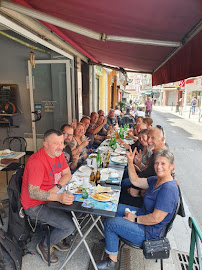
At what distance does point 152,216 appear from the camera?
1.90 m

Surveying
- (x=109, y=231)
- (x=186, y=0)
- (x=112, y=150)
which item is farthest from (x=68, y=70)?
(x=109, y=231)

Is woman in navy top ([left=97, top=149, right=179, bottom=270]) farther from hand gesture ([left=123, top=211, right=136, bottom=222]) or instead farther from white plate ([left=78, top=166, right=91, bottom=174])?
white plate ([left=78, top=166, right=91, bottom=174])

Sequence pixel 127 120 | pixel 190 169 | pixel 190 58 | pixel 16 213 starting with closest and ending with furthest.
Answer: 1. pixel 16 213
2. pixel 190 58
3. pixel 190 169
4. pixel 127 120

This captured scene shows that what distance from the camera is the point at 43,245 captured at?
2.34 meters

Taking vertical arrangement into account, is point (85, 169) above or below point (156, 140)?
below

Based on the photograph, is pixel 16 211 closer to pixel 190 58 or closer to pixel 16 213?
pixel 16 213

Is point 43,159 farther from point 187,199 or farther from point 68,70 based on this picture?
point 68,70

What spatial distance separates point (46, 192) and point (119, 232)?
898mm

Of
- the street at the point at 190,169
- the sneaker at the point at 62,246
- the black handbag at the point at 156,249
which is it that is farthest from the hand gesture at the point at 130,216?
the street at the point at 190,169

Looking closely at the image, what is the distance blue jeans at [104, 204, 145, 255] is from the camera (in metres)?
2.00

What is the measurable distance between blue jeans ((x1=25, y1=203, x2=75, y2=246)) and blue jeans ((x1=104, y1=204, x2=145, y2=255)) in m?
0.48

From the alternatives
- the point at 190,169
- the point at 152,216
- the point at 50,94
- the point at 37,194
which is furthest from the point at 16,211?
the point at 190,169

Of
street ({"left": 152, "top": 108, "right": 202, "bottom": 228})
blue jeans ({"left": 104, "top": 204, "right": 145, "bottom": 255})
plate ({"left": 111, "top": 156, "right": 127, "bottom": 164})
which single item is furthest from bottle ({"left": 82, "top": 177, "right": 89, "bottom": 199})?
street ({"left": 152, "top": 108, "right": 202, "bottom": 228})

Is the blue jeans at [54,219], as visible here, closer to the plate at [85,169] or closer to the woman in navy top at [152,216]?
the woman in navy top at [152,216]
